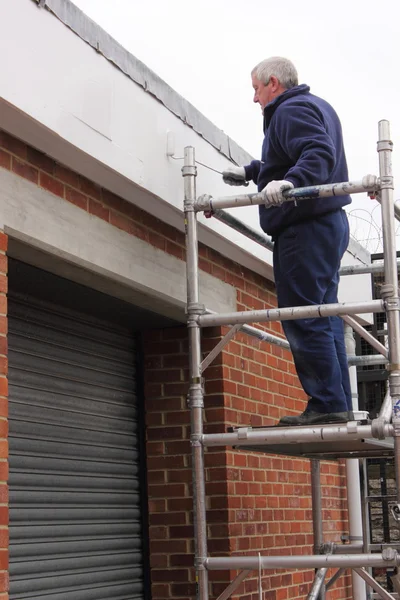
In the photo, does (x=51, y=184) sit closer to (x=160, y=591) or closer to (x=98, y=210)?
(x=98, y=210)

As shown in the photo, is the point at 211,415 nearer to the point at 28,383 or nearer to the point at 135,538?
the point at 135,538

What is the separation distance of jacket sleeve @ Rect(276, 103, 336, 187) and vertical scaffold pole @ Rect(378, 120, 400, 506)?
239 millimetres

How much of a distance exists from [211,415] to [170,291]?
0.91 m

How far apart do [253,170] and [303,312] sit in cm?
108

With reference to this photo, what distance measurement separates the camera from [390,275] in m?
4.41

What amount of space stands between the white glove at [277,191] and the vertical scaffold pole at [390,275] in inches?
17.0

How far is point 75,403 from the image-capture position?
5539 mm

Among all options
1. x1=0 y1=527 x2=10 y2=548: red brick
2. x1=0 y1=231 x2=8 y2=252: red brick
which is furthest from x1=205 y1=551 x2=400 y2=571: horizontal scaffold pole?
x1=0 y1=231 x2=8 y2=252: red brick

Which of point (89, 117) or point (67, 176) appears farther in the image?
point (67, 176)

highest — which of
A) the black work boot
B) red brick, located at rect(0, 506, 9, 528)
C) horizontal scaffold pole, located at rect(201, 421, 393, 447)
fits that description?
the black work boot

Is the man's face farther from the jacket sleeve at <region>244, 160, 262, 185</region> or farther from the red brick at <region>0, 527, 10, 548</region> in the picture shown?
the red brick at <region>0, 527, 10, 548</region>

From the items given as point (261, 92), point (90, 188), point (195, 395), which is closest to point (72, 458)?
point (195, 395)

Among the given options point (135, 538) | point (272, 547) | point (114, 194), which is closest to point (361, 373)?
point (272, 547)

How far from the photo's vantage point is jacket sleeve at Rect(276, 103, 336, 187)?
4.57 meters
